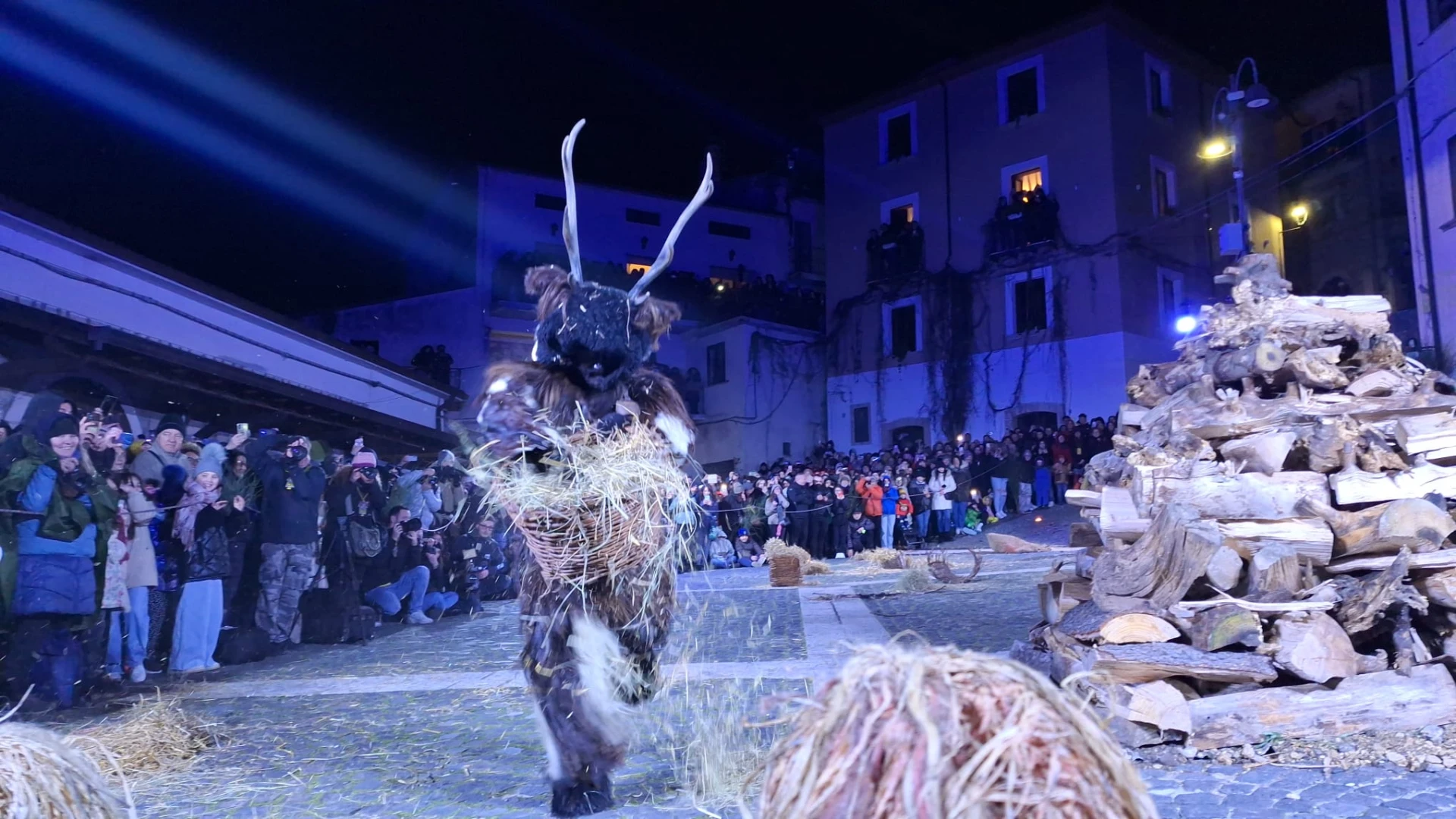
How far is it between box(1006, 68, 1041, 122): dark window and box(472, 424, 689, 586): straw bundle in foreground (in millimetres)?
26563

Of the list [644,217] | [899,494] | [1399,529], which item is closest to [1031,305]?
[899,494]

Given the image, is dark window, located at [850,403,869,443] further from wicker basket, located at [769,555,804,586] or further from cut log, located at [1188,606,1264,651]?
cut log, located at [1188,606,1264,651]

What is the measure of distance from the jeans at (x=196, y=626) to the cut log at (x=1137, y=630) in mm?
6797

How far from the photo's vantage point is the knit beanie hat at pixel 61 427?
6.14 m

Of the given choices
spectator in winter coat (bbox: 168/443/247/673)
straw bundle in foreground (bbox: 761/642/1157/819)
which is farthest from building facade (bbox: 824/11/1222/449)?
straw bundle in foreground (bbox: 761/642/1157/819)

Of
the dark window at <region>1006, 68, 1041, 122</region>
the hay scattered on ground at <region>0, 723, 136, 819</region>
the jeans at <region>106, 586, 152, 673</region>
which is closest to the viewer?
the hay scattered on ground at <region>0, 723, 136, 819</region>

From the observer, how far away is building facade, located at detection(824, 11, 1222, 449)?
81.5ft

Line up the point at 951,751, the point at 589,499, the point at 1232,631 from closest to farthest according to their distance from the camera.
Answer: the point at 951,751 < the point at 589,499 < the point at 1232,631

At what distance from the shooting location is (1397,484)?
5164mm

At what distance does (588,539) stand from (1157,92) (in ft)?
92.6

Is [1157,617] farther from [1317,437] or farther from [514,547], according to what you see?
[514,547]

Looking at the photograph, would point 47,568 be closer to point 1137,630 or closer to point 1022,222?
point 1137,630

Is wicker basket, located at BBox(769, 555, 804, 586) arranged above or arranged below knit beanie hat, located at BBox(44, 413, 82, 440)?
below

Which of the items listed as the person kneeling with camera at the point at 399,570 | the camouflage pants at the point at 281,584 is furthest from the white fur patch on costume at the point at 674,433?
the person kneeling with camera at the point at 399,570
